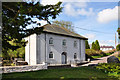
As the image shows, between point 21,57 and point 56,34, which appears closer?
point 56,34

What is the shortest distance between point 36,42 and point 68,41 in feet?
25.3

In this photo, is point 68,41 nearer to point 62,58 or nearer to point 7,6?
point 62,58

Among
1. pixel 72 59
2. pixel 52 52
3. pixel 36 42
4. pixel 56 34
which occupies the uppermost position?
pixel 56 34

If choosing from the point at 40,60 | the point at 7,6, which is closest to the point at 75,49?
the point at 40,60

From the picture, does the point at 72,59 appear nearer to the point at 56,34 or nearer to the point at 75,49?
the point at 75,49

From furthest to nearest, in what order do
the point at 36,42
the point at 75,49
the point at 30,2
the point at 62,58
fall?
the point at 75,49 < the point at 62,58 < the point at 36,42 < the point at 30,2

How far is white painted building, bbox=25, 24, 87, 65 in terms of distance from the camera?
2238cm

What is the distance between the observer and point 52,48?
23.9m

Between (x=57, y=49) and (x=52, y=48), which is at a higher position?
(x=52, y=48)

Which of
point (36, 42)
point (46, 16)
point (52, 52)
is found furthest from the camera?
point (52, 52)

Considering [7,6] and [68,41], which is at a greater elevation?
[7,6]

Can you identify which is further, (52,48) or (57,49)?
(57,49)

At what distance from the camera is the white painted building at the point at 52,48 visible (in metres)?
22.4

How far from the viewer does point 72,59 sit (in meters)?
27.3
